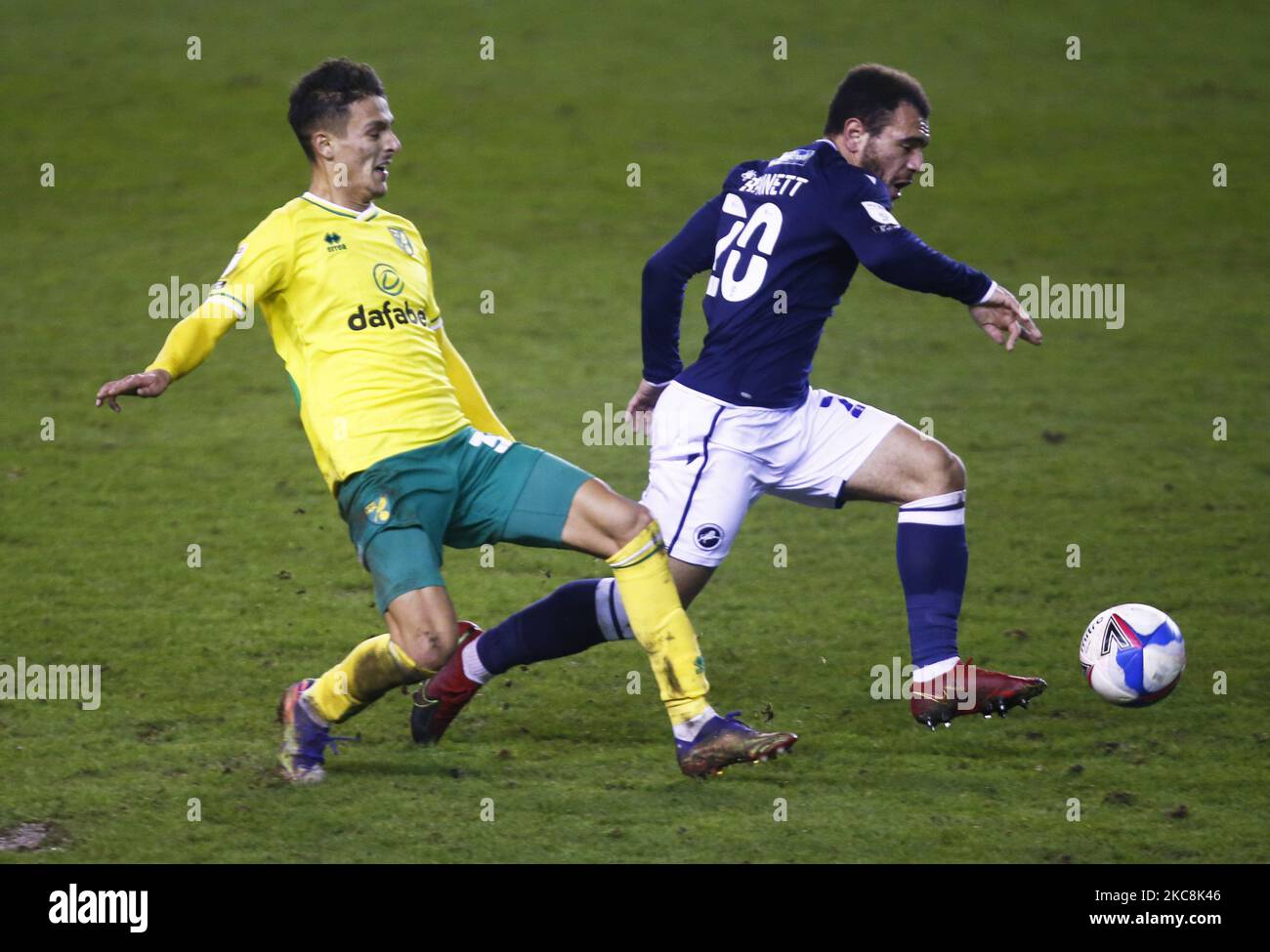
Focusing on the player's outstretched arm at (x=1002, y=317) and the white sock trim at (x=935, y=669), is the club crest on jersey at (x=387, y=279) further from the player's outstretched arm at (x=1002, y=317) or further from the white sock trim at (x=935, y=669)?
the white sock trim at (x=935, y=669)

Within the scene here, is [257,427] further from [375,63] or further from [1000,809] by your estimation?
[375,63]

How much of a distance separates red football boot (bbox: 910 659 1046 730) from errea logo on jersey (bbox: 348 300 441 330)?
1.95 metres

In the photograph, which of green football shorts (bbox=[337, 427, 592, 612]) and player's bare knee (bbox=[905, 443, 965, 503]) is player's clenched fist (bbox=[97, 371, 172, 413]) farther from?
player's bare knee (bbox=[905, 443, 965, 503])

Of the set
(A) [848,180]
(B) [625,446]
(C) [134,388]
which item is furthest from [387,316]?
(B) [625,446]

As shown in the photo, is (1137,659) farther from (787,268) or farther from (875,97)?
(875,97)

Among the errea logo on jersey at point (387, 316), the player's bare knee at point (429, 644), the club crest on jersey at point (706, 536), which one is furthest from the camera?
the club crest on jersey at point (706, 536)

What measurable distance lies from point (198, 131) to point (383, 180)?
11.2m

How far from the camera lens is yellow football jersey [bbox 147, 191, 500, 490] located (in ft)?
15.8

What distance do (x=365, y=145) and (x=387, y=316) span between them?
53 cm

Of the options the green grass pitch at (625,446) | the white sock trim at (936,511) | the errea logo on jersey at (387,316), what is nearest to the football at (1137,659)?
the green grass pitch at (625,446)

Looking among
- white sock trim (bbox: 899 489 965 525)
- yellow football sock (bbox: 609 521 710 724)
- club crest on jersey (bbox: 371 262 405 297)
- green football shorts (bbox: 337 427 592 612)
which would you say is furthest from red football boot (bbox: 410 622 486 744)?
white sock trim (bbox: 899 489 965 525)

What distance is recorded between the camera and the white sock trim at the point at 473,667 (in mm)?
5309

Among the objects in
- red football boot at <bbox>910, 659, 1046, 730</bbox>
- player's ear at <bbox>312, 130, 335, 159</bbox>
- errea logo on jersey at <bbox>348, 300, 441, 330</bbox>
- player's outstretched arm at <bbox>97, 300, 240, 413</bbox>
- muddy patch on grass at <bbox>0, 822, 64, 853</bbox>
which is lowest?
muddy patch on grass at <bbox>0, 822, 64, 853</bbox>

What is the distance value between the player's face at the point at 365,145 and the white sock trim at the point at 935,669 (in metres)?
2.27
